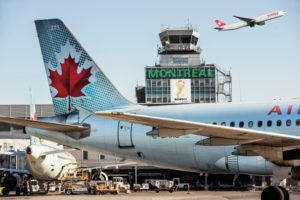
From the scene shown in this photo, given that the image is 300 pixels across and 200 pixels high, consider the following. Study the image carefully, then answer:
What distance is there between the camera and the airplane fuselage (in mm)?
23047

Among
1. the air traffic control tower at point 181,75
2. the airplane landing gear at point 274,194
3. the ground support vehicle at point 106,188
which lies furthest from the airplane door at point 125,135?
the air traffic control tower at point 181,75

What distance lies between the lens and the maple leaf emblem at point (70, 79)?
2791 centimetres

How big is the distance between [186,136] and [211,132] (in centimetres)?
425

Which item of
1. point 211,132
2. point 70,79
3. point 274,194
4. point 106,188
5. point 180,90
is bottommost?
point 106,188

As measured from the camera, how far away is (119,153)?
2617cm

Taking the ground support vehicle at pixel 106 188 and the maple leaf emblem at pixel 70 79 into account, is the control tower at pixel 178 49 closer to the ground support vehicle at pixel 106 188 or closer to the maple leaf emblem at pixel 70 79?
the ground support vehicle at pixel 106 188

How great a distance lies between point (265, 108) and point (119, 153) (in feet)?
22.2

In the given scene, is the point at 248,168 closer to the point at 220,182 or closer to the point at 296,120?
the point at 296,120

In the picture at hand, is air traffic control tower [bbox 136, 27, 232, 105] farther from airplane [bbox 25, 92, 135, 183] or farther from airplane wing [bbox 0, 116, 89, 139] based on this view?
airplane wing [bbox 0, 116, 89, 139]

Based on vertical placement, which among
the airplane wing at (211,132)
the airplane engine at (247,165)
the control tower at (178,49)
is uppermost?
the control tower at (178,49)

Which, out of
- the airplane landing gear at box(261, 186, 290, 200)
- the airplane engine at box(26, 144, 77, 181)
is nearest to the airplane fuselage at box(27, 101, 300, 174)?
the airplane landing gear at box(261, 186, 290, 200)

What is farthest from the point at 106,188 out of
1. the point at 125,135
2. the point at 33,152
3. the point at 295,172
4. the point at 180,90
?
the point at 180,90

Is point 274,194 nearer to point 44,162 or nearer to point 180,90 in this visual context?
point 44,162

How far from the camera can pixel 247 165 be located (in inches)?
912
